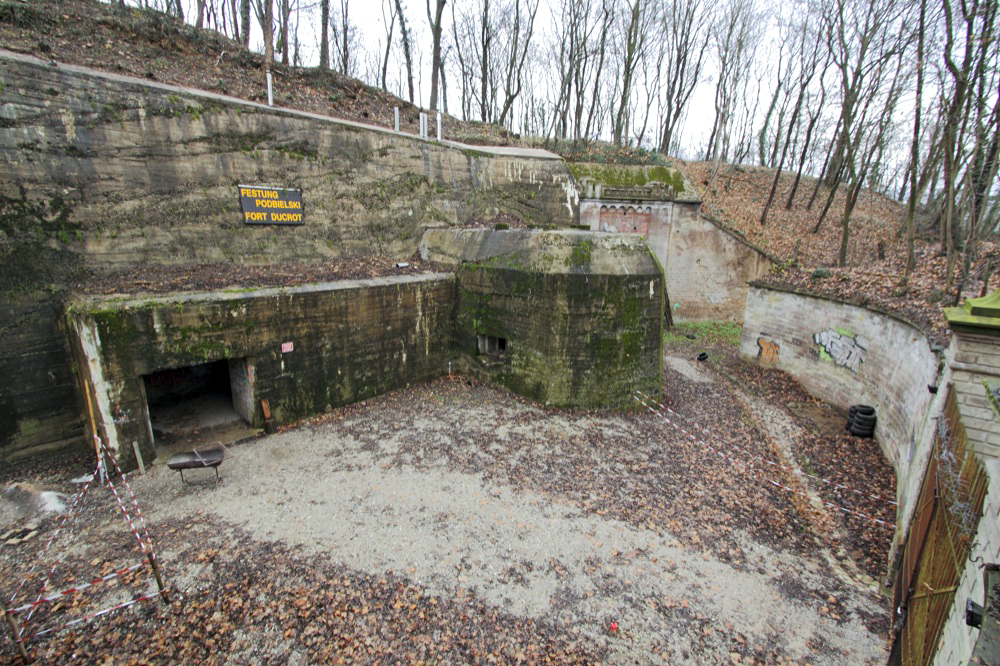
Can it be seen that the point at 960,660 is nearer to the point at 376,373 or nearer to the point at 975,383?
the point at 975,383

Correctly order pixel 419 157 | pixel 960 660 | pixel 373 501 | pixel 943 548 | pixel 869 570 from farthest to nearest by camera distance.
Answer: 1. pixel 419 157
2. pixel 373 501
3. pixel 869 570
4. pixel 943 548
5. pixel 960 660

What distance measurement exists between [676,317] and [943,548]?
16.9 m

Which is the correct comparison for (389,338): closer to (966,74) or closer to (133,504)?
(133,504)

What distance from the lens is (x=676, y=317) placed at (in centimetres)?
2003

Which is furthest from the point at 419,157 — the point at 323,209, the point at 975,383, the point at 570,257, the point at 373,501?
the point at 975,383

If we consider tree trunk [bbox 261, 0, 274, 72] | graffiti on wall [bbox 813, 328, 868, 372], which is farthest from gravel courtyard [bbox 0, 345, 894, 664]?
tree trunk [bbox 261, 0, 274, 72]

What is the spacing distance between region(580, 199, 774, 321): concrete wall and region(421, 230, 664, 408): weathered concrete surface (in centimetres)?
835

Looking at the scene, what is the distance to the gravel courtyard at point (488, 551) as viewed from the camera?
4.98 m

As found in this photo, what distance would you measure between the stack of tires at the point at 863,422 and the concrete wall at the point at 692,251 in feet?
32.4

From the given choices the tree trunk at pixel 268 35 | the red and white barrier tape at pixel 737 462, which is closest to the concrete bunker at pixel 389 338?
the red and white barrier tape at pixel 737 462

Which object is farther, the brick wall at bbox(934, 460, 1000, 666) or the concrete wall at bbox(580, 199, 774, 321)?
the concrete wall at bbox(580, 199, 774, 321)

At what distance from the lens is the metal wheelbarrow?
7102 millimetres

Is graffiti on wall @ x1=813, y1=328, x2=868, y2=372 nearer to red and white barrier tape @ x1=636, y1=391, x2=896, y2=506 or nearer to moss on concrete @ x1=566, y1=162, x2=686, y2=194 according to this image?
red and white barrier tape @ x1=636, y1=391, x2=896, y2=506

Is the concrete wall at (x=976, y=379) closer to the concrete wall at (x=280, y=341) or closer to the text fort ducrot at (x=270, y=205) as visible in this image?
the concrete wall at (x=280, y=341)
